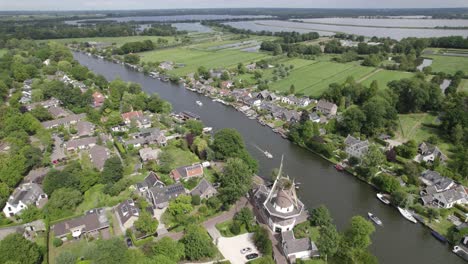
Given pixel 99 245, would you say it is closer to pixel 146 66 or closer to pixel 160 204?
pixel 160 204

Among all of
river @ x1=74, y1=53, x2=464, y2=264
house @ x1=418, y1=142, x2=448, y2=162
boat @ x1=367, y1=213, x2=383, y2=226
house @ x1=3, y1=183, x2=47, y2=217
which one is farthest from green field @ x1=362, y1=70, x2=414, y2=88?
house @ x1=3, y1=183, x2=47, y2=217

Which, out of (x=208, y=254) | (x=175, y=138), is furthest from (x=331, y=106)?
(x=208, y=254)

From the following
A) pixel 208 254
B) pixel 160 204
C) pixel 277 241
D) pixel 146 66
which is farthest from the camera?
pixel 146 66

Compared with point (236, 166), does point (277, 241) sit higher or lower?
lower

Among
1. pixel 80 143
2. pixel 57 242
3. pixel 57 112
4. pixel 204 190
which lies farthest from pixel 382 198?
pixel 57 112

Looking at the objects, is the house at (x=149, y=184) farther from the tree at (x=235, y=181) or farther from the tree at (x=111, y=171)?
the tree at (x=235, y=181)

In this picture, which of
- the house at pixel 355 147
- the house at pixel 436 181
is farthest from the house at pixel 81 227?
the house at pixel 436 181

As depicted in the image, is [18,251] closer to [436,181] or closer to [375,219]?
[375,219]
